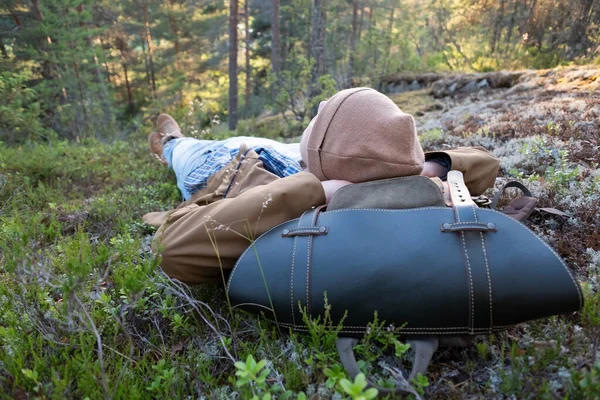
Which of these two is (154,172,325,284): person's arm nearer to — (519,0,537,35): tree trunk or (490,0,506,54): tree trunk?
(519,0,537,35): tree trunk

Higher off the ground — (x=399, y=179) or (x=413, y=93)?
(x=399, y=179)

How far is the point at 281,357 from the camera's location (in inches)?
70.6

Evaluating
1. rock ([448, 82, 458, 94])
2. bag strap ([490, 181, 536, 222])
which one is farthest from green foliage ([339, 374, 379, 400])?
rock ([448, 82, 458, 94])

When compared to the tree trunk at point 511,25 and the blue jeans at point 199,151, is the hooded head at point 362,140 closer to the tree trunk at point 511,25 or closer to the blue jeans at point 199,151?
the blue jeans at point 199,151

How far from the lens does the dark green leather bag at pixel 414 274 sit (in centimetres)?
150

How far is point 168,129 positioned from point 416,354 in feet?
18.5

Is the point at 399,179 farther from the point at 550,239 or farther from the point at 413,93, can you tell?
the point at 413,93

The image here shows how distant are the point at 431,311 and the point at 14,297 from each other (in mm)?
2321

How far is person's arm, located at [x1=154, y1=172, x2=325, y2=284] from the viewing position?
199 centimetres

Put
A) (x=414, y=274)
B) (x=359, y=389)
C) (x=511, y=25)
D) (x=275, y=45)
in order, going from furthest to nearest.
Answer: (x=275, y=45) → (x=511, y=25) → (x=414, y=274) → (x=359, y=389)

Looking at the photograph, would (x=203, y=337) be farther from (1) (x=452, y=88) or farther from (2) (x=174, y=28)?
(2) (x=174, y=28)

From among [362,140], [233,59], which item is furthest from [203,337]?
[233,59]

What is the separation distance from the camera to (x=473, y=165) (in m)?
2.74

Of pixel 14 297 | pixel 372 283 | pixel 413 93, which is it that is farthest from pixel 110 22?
pixel 372 283
